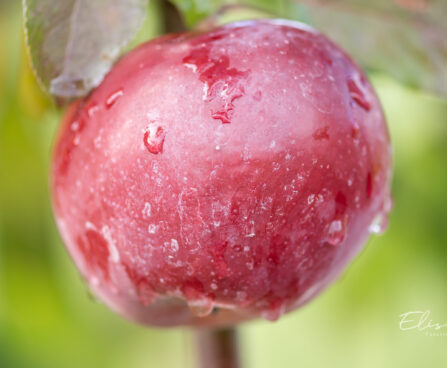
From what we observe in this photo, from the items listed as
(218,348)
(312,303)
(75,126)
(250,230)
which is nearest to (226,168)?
(250,230)

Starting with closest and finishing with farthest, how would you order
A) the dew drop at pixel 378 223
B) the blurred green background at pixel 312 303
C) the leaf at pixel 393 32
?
the dew drop at pixel 378 223 < the leaf at pixel 393 32 < the blurred green background at pixel 312 303

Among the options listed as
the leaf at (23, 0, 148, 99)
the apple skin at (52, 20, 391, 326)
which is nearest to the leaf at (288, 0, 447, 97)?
the apple skin at (52, 20, 391, 326)

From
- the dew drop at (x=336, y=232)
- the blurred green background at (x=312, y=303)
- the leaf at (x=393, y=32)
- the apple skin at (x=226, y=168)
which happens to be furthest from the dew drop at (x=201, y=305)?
the blurred green background at (x=312, y=303)

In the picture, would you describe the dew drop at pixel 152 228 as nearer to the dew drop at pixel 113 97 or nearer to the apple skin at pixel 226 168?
the apple skin at pixel 226 168

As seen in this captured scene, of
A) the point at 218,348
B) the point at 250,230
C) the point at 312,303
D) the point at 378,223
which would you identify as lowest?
the point at 312,303

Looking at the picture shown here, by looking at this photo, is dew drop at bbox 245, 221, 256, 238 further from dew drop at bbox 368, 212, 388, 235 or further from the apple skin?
dew drop at bbox 368, 212, 388, 235

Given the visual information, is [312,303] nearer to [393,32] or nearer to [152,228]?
[393,32]
